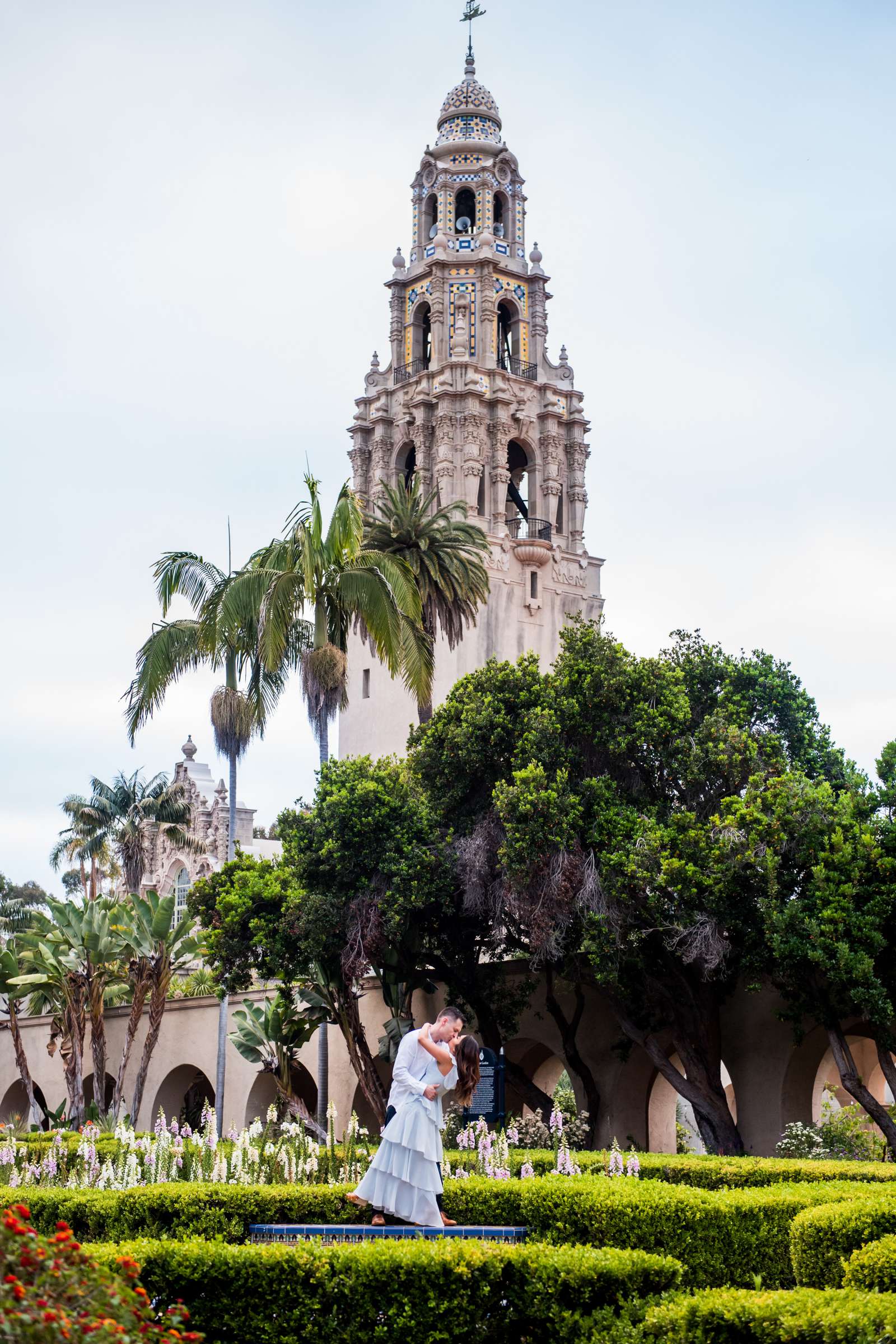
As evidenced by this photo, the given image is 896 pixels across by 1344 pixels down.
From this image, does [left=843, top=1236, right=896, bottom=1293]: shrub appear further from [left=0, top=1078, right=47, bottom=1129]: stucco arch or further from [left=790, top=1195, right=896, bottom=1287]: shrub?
[left=0, top=1078, right=47, bottom=1129]: stucco arch

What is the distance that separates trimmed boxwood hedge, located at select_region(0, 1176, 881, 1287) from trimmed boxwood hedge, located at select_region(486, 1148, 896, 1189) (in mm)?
2725

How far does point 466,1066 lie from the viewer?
10672 mm

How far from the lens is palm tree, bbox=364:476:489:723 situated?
29875 millimetres

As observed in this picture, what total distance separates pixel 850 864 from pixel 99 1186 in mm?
10913

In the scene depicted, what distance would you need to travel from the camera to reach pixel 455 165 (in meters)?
51.0

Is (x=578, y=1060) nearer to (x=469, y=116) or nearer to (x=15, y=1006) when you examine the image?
(x=15, y=1006)

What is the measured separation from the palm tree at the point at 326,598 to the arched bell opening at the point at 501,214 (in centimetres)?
2696

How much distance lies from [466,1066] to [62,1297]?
18.8ft

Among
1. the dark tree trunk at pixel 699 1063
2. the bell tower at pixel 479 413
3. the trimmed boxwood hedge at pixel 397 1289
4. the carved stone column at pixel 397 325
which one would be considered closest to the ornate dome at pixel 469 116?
the bell tower at pixel 479 413

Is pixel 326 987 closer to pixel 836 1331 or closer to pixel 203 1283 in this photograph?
pixel 203 1283

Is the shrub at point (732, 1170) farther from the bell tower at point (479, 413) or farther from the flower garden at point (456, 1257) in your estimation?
the bell tower at point (479, 413)

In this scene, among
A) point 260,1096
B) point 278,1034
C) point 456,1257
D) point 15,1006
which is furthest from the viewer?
point 15,1006

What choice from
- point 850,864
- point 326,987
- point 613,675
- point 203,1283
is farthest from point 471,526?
point 203,1283

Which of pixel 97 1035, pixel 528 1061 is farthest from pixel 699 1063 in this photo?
pixel 97 1035
